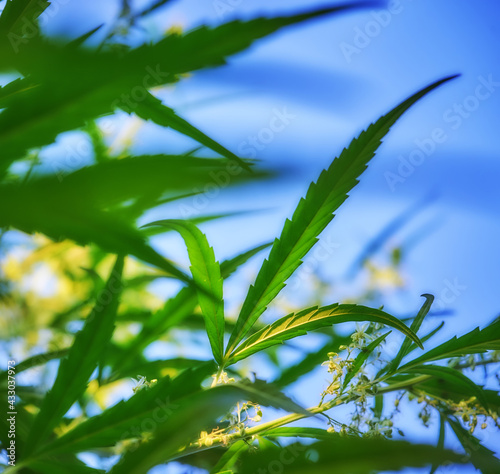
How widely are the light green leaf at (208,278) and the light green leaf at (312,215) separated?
0.06 feet

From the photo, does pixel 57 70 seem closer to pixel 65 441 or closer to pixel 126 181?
pixel 126 181

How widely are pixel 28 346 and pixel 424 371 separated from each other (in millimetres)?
742

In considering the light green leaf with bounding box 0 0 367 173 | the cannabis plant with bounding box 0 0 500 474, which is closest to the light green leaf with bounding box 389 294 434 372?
the cannabis plant with bounding box 0 0 500 474

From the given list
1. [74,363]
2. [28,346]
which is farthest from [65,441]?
[28,346]

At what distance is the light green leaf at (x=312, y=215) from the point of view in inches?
17.3

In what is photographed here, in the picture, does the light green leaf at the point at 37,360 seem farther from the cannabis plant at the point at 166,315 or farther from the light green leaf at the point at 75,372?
the light green leaf at the point at 75,372

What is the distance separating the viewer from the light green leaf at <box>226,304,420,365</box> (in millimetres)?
457

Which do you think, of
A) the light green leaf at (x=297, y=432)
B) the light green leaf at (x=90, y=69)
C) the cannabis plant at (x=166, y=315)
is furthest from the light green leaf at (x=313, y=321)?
the light green leaf at (x=90, y=69)

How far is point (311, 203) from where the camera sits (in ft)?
1.58

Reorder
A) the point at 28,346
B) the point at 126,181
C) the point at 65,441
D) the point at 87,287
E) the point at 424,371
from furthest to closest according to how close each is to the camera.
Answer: the point at 87,287
the point at 28,346
the point at 424,371
the point at 65,441
the point at 126,181

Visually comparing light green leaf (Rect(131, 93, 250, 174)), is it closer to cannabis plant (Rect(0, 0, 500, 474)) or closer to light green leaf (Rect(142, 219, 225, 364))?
cannabis plant (Rect(0, 0, 500, 474))

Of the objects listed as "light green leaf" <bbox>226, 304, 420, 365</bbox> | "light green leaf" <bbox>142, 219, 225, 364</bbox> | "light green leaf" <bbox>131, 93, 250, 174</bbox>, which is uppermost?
"light green leaf" <bbox>131, 93, 250, 174</bbox>

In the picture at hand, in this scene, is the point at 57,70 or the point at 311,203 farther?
the point at 311,203

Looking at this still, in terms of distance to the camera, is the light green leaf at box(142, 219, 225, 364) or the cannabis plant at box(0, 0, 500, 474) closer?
the cannabis plant at box(0, 0, 500, 474)
